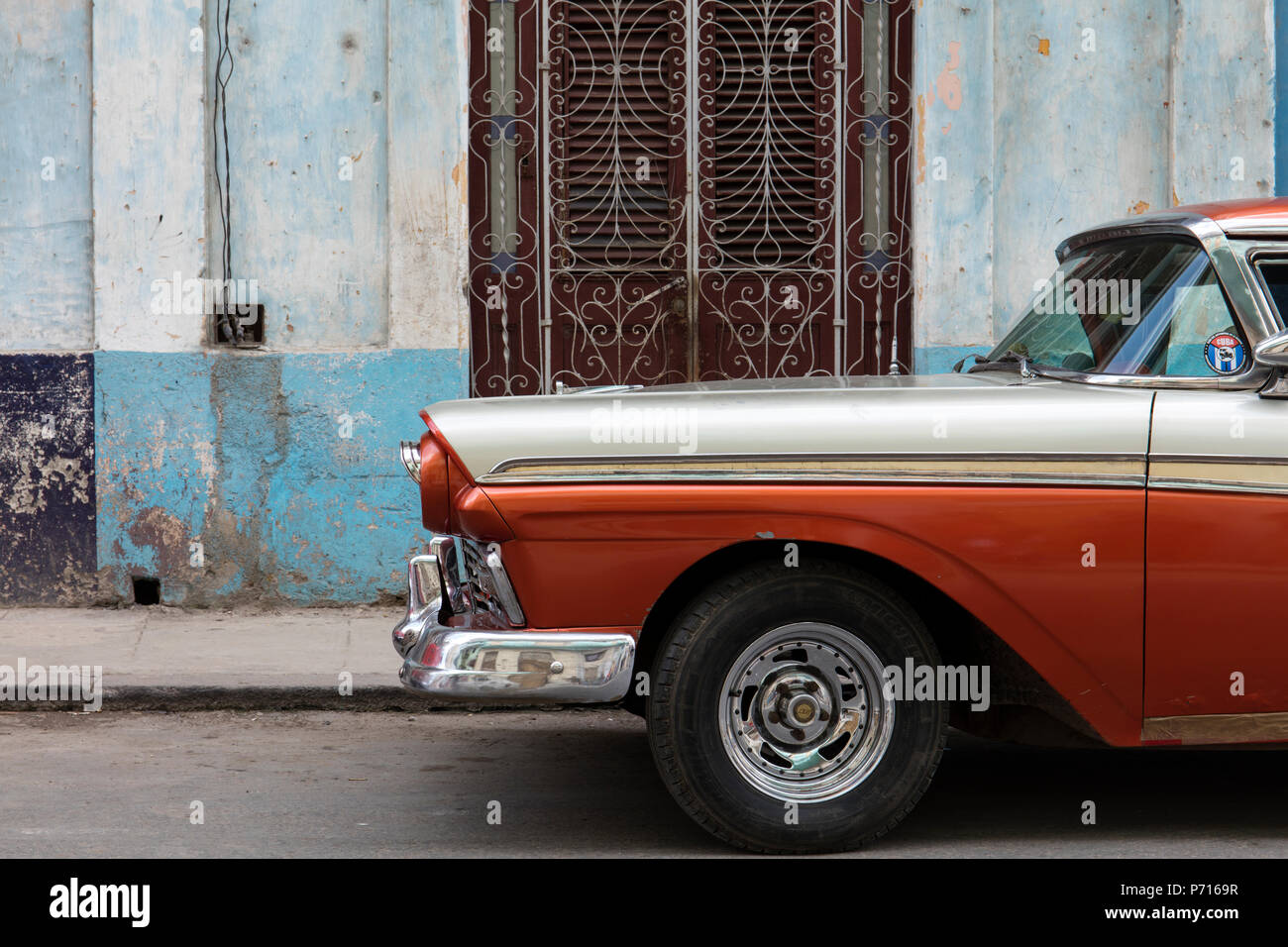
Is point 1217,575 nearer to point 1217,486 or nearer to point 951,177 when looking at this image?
point 1217,486

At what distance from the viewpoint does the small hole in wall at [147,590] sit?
8.34 meters

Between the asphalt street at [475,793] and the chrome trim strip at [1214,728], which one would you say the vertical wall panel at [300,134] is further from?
the chrome trim strip at [1214,728]

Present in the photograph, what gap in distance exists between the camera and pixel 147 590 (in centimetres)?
834

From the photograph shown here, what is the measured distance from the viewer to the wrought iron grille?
859 cm

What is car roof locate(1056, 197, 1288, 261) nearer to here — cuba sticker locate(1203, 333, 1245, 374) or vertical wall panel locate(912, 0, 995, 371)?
cuba sticker locate(1203, 333, 1245, 374)

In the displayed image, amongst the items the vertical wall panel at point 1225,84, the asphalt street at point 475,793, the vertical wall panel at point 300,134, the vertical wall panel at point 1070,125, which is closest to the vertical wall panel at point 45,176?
the vertical wall panel at point 300,134

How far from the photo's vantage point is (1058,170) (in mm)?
8742

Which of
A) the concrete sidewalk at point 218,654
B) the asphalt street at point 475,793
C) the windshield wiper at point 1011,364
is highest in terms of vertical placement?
the windshield wiper at point 1011,364

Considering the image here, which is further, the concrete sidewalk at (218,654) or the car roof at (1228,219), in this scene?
the concrete sidewalk at (218,654)

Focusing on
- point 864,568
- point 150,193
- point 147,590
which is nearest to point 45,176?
point 150,193

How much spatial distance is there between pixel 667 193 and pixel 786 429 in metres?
4.66

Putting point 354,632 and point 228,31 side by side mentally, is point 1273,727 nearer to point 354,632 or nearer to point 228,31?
point 354,632
